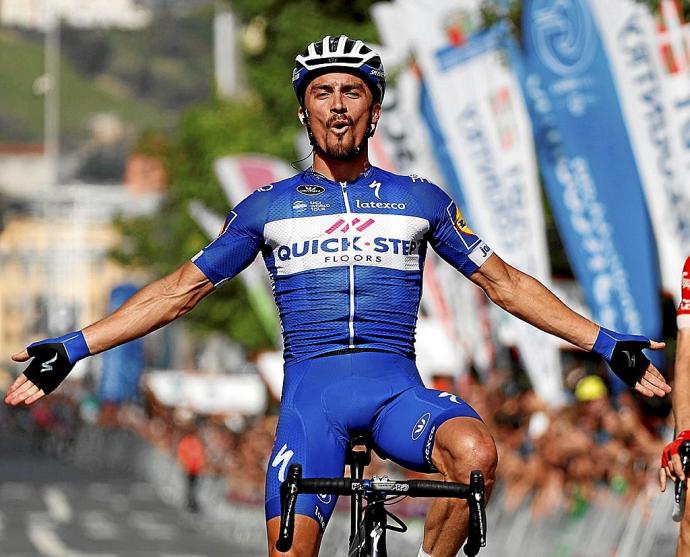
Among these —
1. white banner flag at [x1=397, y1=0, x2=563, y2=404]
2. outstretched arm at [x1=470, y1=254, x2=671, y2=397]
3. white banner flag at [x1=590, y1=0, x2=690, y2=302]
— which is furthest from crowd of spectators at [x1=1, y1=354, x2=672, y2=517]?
outstretched arm at [x1=470, y1=254, x2=671, y2=397]

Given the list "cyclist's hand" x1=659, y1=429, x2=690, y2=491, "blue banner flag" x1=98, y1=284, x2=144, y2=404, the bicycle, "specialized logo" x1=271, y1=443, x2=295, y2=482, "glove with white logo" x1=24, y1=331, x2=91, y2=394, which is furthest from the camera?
"blue banner flag" x1=98, y1=284, x2=144, y2=404

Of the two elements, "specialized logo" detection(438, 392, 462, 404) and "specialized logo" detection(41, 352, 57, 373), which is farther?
"specialized logo" detection(41, 352, 57, 373)

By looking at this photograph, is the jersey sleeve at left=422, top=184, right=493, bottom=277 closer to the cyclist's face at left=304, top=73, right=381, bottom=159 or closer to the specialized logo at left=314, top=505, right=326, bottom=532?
the cyclist's face at left=304, top=73, right=381, bottom=159

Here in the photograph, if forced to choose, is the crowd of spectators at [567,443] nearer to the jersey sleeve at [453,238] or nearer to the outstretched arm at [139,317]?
the jersey sleeve at [453,238]

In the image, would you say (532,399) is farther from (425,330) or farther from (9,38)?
(9,38)

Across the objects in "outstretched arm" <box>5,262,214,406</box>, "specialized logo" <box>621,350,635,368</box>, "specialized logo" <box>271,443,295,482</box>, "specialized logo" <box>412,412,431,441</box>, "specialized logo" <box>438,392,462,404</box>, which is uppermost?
"outstretched arm" <box>5,262,214,406</box>

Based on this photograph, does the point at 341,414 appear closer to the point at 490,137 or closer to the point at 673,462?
the point at 673,462

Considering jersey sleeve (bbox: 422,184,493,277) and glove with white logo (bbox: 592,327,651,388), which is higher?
jersey sleeve (bbox: 422,184,493,277)

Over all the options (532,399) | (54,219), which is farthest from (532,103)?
(54,219)

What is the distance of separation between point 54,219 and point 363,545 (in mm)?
134103

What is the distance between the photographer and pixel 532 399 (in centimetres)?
2239

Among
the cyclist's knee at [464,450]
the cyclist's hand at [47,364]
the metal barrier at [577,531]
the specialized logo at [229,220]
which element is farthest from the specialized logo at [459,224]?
the metal barrier at [577,531]

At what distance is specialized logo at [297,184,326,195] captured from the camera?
845 centimetres

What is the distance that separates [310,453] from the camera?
814 centimetres
